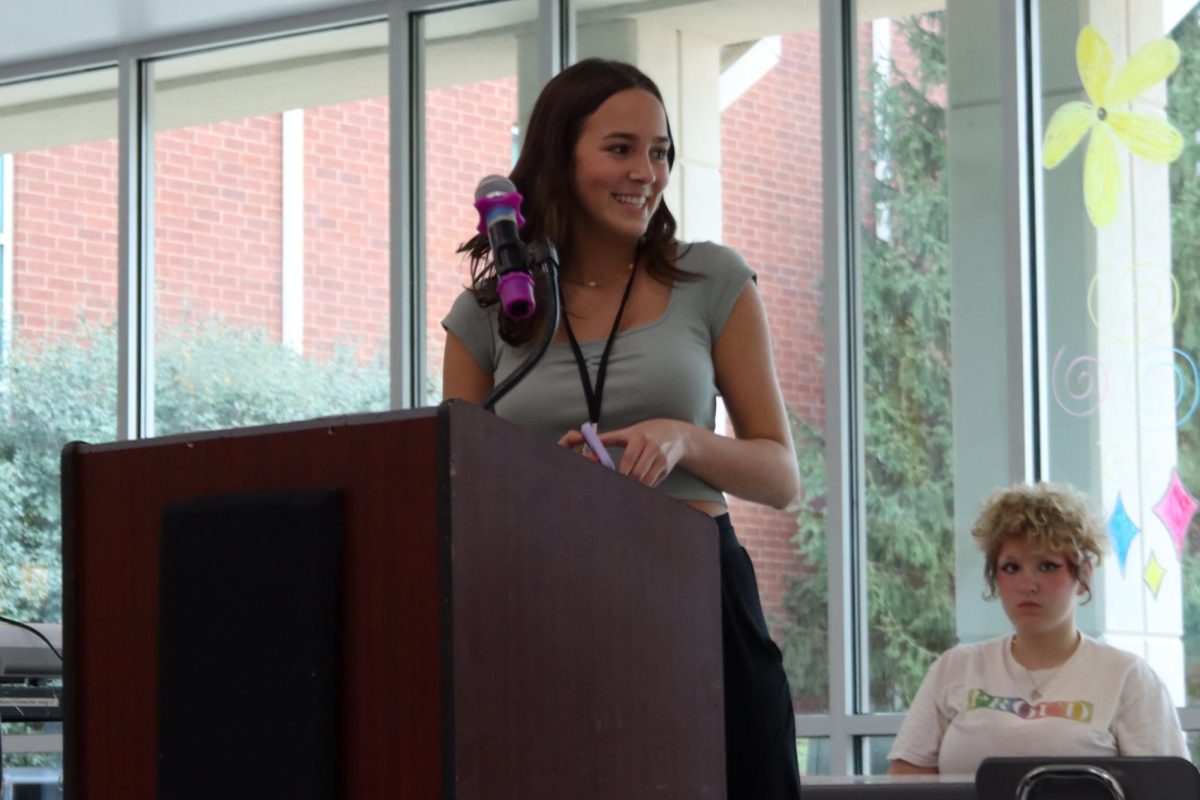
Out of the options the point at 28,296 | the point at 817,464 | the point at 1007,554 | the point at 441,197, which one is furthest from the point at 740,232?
the point at 28,296

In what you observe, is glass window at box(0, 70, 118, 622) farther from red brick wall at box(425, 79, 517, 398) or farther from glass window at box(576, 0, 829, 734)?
glass window at box(576, 0, 829, 734)

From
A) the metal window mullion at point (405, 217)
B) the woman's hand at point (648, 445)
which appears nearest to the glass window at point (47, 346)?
the metal window mullion at point (405, 217)

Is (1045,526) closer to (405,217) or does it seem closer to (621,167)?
(621,167)

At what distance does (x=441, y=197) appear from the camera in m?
6.17

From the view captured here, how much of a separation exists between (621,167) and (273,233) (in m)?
4.77

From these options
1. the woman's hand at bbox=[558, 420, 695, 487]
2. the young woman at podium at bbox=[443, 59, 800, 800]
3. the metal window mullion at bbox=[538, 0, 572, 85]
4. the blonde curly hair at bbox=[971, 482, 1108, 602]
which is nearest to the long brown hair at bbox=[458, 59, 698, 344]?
the young woman at podium at bbox=[443, 59, 800, 800]

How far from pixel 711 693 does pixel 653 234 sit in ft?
1.59

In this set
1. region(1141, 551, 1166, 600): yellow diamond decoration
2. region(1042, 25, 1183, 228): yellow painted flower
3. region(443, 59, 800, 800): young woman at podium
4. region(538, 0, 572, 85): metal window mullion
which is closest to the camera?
region(443, 59, 800, 800): young woman at podium

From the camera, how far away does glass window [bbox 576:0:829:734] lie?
5.39 m

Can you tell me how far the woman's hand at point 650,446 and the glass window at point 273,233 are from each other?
468 centimetres

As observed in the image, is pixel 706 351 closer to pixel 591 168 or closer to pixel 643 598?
pixel 591 168

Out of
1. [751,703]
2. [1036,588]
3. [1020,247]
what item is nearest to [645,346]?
[751,703]

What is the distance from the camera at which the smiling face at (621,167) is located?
5.59 feet

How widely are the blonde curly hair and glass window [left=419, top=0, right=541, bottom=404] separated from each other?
110 inches
